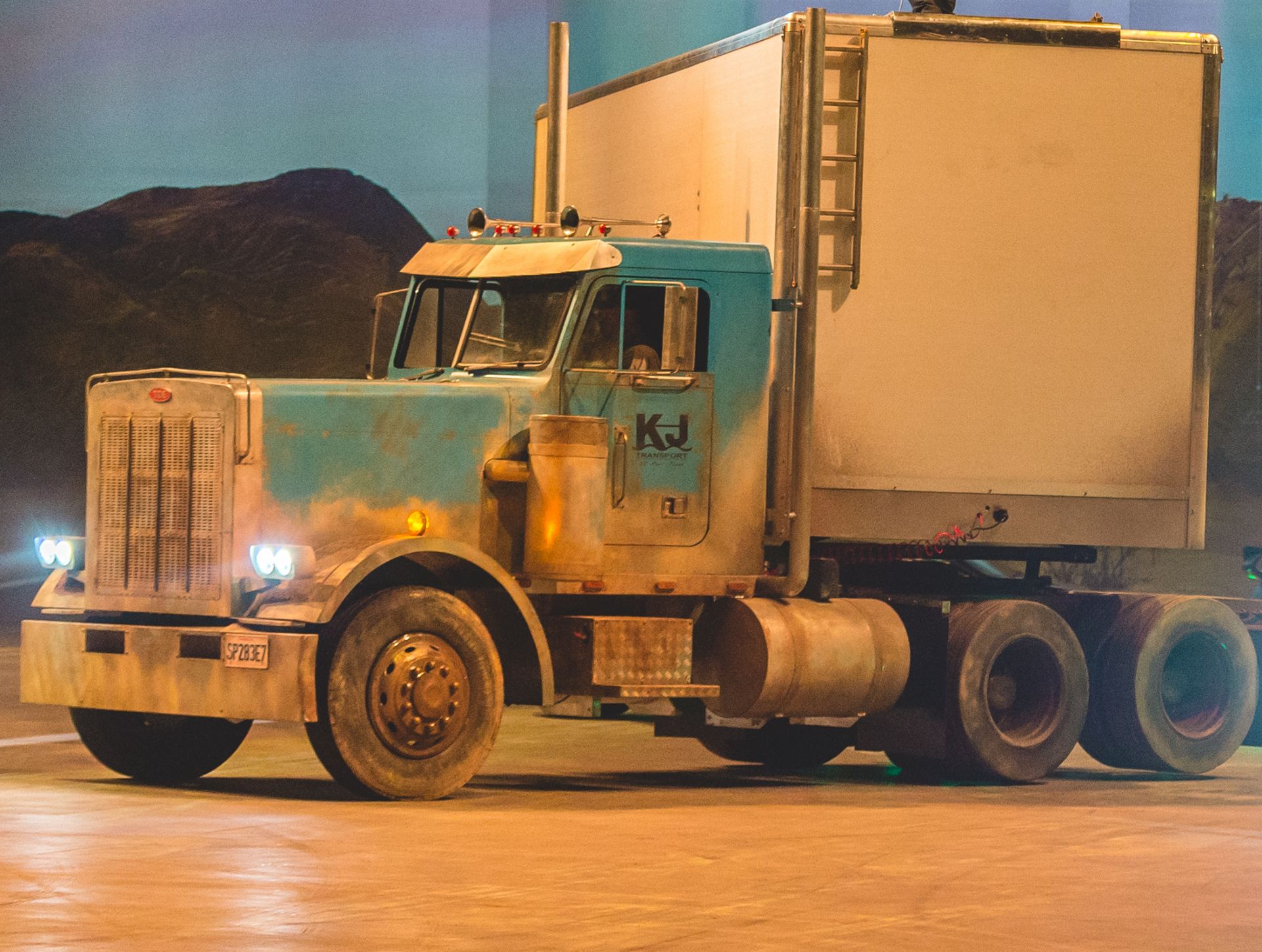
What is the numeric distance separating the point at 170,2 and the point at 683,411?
47.1 meters

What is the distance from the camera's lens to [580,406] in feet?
44.8

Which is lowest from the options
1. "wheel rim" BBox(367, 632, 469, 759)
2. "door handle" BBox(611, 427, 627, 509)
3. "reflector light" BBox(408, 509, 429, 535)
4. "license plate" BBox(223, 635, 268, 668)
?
"wheel rim" BBox(367, 632, 469, 759)

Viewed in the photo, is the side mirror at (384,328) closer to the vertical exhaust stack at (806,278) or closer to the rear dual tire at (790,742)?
the vertical exhaust stack at (806,278)

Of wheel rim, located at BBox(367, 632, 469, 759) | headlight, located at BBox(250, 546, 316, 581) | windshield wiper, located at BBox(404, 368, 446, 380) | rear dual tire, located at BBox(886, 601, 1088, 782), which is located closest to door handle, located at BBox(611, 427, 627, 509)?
windshield wiper, located at BBox(404, 368, 446, 380)

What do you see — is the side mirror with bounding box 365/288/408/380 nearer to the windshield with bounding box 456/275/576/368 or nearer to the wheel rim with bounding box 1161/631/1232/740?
the windshield with bounding box 456/275/576/368

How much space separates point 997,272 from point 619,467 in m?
3.11

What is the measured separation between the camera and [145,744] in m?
13.7

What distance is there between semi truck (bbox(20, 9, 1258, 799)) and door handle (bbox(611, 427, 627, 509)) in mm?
39

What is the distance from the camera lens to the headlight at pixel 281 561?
12.5 metres

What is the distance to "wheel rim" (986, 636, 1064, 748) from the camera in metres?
15.4

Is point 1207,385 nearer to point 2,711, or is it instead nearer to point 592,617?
point 592,617

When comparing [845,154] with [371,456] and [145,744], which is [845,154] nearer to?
[371,456]

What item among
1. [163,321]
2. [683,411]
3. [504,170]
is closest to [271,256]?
[163,321]

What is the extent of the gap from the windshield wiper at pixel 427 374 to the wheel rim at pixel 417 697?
215cm
